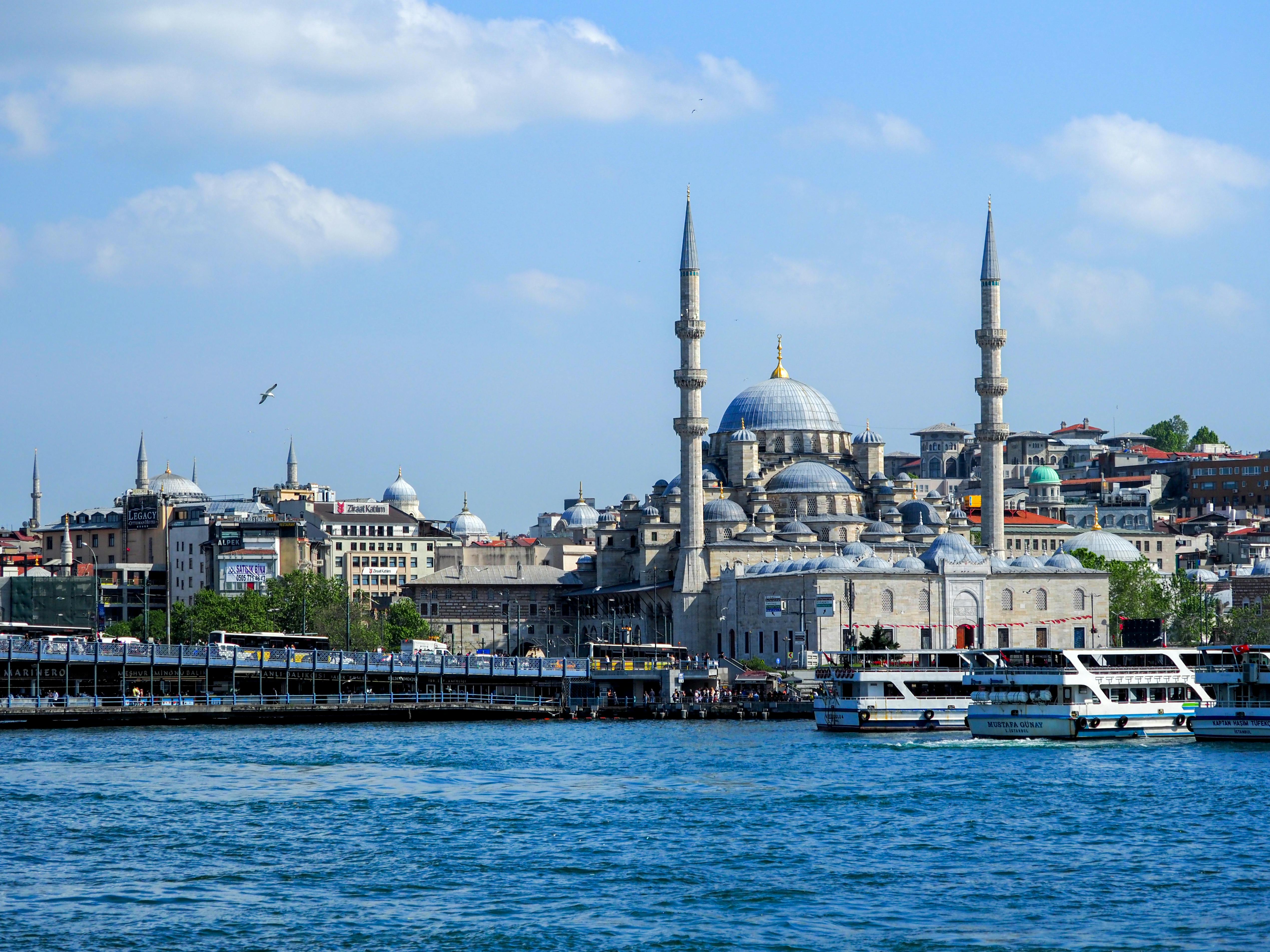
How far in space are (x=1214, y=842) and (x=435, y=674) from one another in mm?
38151

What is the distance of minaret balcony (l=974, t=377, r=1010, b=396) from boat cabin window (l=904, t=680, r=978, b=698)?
2617cm

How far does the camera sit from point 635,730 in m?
57.3

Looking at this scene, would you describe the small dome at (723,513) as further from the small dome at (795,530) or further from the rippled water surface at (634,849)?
the rippled water surface at (634,849)

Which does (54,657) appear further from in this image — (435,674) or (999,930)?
(999,930)

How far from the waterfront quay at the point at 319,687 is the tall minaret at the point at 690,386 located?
992 centimetres

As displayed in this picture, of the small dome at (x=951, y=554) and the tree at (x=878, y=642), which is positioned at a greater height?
the small dome at (x=951, y=554)

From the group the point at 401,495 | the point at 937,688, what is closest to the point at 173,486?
the point at 401,495

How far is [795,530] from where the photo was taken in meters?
85.5

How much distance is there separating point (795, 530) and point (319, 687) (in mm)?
26226

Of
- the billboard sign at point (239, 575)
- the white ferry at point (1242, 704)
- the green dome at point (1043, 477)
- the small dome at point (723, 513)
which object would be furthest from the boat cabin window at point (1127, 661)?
the green dome at point (1043, 477)

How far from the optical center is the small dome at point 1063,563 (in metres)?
80.2

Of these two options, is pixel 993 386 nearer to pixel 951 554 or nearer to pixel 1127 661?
pixel 951 554

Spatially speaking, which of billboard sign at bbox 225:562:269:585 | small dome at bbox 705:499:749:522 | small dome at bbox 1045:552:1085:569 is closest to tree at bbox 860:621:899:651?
small dome at bbox 1045:552:1085:569

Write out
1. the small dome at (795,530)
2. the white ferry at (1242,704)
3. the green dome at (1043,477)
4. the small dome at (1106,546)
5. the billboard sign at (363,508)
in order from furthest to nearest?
1. the green dome at (1043,477)
2. the billboard sign at (363,508)
3. the small dome at (1106,546)
4. the small dome at (795,530)
5. the white ferry at (1242,704)
